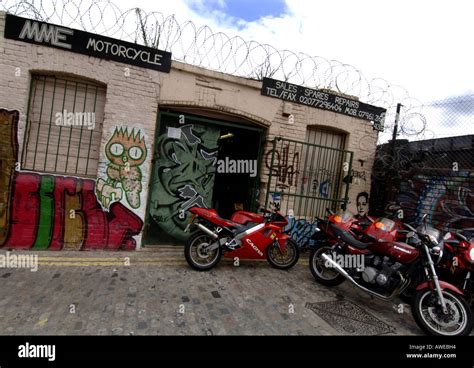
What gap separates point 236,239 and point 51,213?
11.3 feet

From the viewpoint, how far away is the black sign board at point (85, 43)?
4.40m

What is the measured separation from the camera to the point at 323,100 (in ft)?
20.6

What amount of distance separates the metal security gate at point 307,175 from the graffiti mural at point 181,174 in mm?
1389

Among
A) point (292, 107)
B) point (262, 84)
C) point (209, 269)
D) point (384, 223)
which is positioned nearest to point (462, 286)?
point (384, 223)

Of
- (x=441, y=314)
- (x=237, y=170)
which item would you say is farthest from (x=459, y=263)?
(x=237, y=170)

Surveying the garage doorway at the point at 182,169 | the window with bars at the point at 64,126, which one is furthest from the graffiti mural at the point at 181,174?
the window with bars at the point at 64,126

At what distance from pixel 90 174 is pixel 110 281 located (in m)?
2.27

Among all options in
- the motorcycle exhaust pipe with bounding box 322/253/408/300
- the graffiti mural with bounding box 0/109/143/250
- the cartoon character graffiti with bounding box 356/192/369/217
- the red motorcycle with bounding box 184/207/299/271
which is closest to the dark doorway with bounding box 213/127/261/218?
the red motorcycle with bounding box 184/207/299/271

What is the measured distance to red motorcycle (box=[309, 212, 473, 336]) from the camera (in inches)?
124

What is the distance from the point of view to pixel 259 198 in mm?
6105

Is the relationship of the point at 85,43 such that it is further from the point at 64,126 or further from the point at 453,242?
the point at 453,242

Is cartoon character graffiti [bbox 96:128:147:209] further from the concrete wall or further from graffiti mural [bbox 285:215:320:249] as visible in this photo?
graffiti mural [bbox 285:215:320:249]

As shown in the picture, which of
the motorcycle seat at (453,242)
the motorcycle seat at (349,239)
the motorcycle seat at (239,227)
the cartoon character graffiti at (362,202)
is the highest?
the cartoon character graffiti at (362,202)

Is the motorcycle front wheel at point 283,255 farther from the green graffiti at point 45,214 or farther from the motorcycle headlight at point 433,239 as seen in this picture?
the green graffiti at point 45,214
